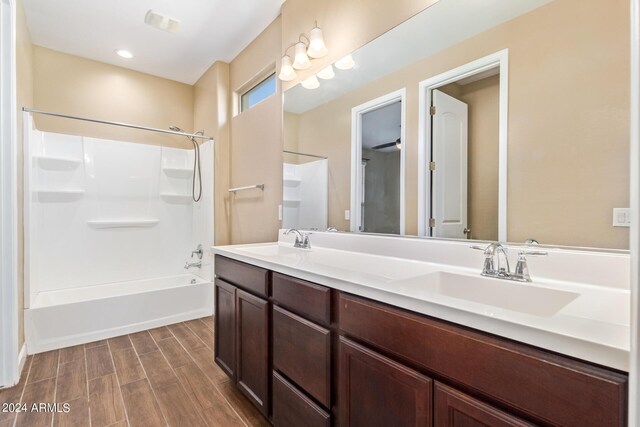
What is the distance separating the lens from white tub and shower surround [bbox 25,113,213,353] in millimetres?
2648

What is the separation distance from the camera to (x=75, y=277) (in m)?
3.23

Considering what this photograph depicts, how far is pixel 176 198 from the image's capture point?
3.82 m

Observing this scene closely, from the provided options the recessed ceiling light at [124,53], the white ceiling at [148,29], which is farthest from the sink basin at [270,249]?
the recessed ceiling light at [124,53]

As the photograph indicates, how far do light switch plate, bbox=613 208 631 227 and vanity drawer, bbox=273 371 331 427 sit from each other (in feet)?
3.81

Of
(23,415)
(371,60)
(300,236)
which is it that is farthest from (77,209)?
(371,60)

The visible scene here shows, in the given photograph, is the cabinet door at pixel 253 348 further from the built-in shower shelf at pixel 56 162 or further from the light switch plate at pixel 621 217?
the built-in shower shelf at pixel 56 162

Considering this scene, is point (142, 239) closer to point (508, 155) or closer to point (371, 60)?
point (371, 60)

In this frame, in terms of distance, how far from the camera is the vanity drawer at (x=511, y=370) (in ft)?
1.83

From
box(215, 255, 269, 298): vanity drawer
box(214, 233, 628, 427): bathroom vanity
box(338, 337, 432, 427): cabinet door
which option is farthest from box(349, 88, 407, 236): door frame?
box(338, 337, 432, 427): cabinet door

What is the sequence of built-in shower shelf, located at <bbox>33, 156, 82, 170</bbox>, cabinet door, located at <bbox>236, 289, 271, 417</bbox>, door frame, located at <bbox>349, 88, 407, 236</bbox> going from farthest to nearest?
1. built-in shower shelf, located at <bbox>33, 156, 82, 170</bbox>
2. door frame, located at <bbox>349, 88, 407, 236</bbox>
3. cabinet door, located at <bbox>236, 289, 271, 417</bbox>

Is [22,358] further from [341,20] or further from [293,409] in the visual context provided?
[341,20]

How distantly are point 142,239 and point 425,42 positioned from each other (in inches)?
140

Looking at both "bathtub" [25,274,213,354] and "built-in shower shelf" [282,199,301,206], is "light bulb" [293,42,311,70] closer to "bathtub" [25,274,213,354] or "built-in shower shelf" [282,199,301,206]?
"built-in shower shelf" [282,199,301,206]

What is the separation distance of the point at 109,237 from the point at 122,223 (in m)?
0.20
